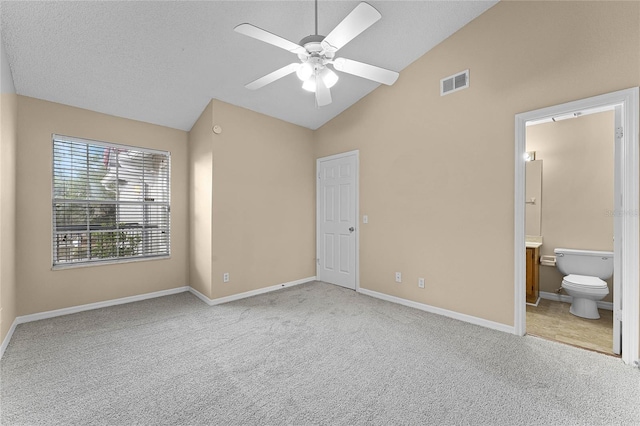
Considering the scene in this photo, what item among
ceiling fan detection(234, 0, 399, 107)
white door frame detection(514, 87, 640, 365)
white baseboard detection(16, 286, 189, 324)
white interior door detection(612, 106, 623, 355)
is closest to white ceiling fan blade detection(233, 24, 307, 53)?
ceiling fan detection(234, 0, 399, 107)

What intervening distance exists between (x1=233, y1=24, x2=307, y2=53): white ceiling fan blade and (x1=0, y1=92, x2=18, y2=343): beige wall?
234 cm

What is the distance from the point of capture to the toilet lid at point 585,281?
123 inches

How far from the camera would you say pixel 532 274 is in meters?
3.78

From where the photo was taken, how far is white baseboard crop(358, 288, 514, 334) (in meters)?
2.86

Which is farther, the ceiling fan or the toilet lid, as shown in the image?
the toilet lid

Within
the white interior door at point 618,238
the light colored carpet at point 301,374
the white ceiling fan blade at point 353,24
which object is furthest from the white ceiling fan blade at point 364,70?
the light colored carpet at point 301,374

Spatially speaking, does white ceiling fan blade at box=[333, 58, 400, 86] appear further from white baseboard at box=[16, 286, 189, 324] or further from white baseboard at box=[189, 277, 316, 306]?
white baseboard at box=[16, 286, 189, 324]

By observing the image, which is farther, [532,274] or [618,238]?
[532,274]

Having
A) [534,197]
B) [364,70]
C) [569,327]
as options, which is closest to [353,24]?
[364,70]

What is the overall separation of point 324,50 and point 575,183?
3.78 m

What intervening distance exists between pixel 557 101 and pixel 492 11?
115cm

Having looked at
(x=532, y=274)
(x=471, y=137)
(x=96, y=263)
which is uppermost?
(x=471, y=137)

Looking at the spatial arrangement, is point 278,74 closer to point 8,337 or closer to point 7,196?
point 7,196

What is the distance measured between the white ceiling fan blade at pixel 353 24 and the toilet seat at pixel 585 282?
138 inches
